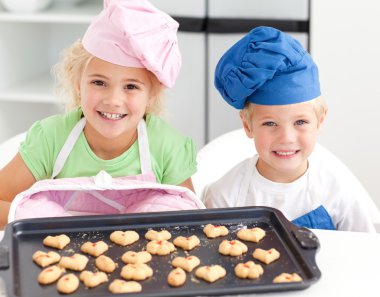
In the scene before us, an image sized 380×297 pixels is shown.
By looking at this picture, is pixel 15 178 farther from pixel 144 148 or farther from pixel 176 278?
pixel 176 278

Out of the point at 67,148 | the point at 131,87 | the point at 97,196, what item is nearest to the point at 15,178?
the point at 67,148

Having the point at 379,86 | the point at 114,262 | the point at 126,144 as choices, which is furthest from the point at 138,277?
the point at 379,86

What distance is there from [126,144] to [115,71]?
0.80 feet

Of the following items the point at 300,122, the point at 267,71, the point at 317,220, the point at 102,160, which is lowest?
the point at 317,220

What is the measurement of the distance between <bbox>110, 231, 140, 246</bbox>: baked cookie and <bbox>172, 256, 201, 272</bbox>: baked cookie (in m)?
0.11

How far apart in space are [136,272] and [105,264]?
0.21 feet

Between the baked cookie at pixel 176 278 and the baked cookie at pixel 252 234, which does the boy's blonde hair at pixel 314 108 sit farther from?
the baked cookie at pixel 176 278

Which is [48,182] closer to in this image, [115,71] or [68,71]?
[115,71]

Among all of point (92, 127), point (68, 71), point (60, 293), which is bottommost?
point (60, 293)

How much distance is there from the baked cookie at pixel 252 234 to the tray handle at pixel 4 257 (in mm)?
403

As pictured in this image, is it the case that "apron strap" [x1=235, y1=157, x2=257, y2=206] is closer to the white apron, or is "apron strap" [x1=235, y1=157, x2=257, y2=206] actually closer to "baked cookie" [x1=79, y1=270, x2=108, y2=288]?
the white apron

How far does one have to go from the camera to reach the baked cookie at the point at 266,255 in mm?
1265

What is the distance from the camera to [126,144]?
1908 millimetres

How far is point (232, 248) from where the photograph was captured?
130 cm
